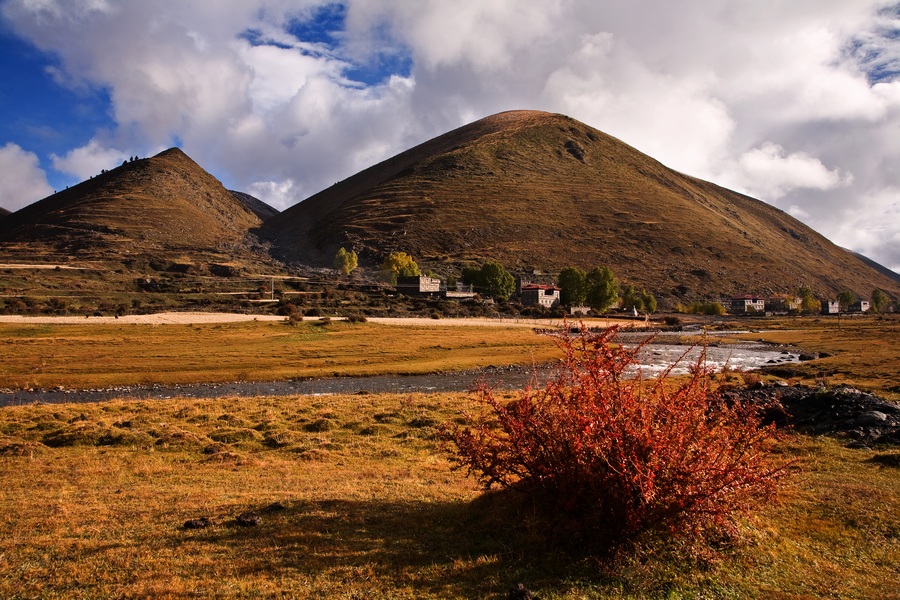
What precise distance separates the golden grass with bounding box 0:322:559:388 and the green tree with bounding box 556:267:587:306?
62758mm

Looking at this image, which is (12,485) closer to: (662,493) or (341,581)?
(341,581)

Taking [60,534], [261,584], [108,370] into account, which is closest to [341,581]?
[261,584]

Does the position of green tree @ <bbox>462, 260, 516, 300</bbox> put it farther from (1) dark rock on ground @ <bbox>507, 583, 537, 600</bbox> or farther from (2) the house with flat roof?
(1) dark rock on ground @ <bbox>507, 583, 537, 600</bbox>

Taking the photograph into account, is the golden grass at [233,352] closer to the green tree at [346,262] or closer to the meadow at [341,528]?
the meadow at [341,528]

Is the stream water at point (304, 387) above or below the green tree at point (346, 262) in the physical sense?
below

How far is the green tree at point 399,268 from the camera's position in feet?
534

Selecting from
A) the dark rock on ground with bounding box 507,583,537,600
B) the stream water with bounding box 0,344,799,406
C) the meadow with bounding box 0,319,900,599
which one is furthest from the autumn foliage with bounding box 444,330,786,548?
the stream water with bounding box 0,344,799,406

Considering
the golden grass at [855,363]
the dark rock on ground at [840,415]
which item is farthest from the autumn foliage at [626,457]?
the golden grass at [855,363]

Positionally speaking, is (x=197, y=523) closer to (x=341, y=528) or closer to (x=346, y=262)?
(x=341, y=528)

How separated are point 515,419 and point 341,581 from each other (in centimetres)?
389

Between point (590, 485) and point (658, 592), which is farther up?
point (590, 485)

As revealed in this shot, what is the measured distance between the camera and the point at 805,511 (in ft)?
38.4

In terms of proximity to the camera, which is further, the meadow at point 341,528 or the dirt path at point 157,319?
the dirt path at point 157,319

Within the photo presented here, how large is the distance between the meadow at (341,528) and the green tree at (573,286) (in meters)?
124
